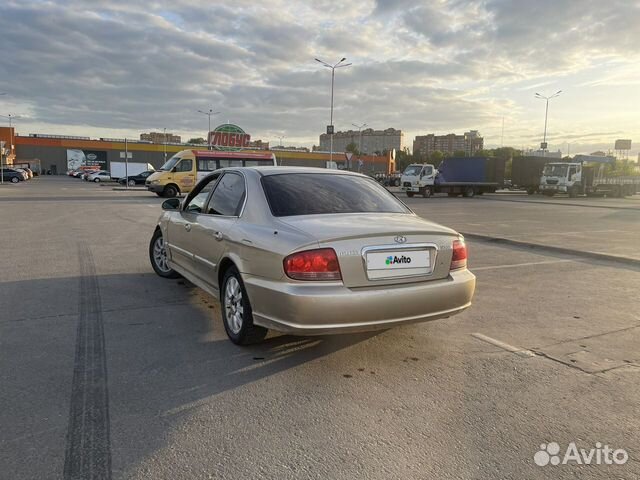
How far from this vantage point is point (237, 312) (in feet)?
14.0

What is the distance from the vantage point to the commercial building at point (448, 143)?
158875 mm

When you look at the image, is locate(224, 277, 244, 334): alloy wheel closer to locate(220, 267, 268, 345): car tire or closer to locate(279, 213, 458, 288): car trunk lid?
locate(220, 267, 268, 345): car tire

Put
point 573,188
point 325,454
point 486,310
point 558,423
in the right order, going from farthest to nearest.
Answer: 1. point 573,188
2. point 486,310
3. point 558,423
4. point 325,454

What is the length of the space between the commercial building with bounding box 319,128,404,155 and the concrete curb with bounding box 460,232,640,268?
141 metres

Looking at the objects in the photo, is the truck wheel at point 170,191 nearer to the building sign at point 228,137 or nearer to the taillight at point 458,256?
the taillight at point 458,256

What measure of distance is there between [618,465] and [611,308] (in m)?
3.57

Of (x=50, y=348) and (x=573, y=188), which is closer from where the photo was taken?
(x=50, y=348)

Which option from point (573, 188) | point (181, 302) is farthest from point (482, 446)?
point (573, 188)

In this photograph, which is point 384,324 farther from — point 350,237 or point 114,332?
point 114,332

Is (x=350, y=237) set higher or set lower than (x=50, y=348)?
→ higher

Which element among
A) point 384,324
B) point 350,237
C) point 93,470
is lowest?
point 93,470

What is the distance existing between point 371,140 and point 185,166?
447ft

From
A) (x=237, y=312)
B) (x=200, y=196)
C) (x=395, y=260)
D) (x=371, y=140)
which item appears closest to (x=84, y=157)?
(x=371, y=140)

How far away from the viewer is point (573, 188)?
37.9 meters
